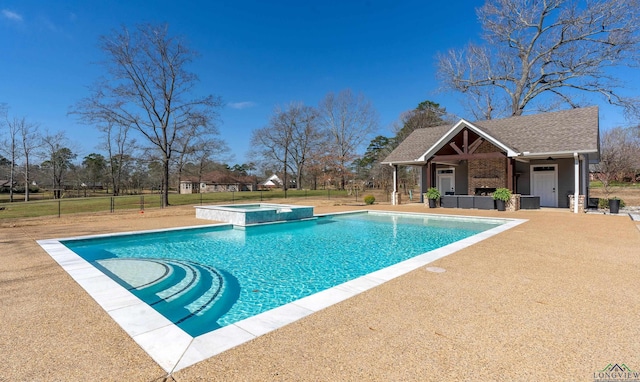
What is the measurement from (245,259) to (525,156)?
15.3 metres

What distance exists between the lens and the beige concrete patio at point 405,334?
7.40ft

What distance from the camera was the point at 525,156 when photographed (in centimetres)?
1551

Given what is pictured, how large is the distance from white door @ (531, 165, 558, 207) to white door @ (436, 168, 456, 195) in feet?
14.4

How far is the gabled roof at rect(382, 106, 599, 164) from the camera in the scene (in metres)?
14.3

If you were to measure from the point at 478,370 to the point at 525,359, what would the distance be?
489 millimetres

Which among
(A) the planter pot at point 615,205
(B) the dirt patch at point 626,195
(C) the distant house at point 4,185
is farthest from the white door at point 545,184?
(C) the distant house at point 4,185

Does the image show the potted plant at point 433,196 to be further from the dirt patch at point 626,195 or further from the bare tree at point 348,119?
the bare tree at point 348,119

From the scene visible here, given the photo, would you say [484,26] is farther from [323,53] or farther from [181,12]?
[181,12]

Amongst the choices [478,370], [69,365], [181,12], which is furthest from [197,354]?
[181,12]

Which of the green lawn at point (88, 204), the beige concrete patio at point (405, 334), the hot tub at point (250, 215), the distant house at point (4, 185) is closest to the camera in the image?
the beige concrete patio at point (405, 334)

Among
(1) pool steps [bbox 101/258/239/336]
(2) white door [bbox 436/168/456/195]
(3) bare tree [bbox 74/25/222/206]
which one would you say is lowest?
(1) pool steps [bbox 101/258/239/336]

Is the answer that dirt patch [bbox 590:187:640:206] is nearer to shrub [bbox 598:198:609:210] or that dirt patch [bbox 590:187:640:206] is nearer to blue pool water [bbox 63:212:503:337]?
shrub [bbox 598:198:609:210]

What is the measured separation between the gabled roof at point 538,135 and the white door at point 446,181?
2191 mm

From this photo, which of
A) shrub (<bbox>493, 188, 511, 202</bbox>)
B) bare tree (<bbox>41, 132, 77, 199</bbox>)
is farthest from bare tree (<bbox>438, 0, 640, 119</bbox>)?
bare tree (<bbox>41, 132, 77, 199</bbox>)
